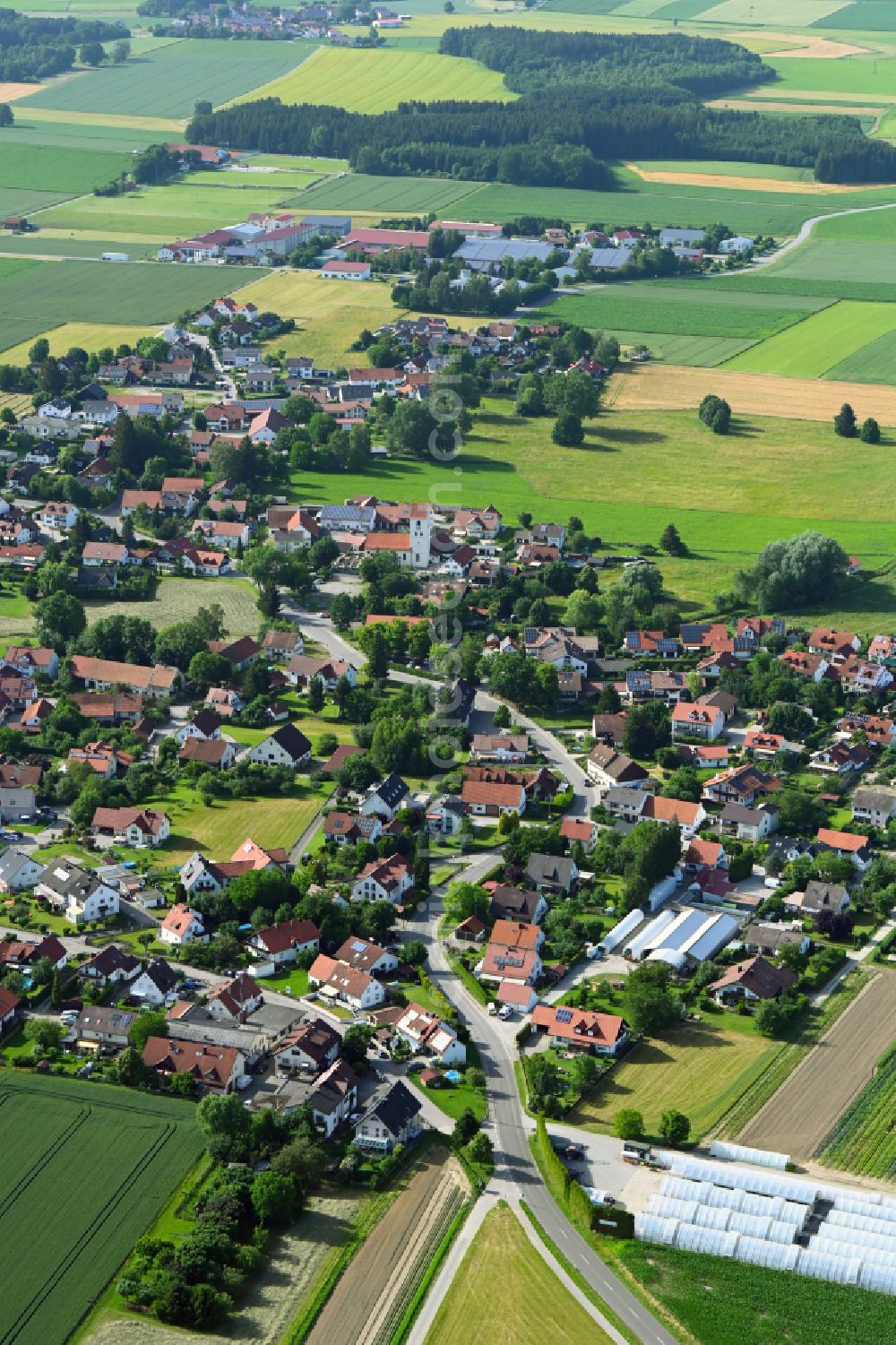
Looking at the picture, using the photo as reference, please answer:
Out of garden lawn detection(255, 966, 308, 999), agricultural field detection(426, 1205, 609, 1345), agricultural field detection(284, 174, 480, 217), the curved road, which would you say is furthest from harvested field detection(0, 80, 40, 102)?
agricultural field detection(426, 1205, 609, 1345)

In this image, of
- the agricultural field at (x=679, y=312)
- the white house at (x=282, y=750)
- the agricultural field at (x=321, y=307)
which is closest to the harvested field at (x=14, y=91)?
the agricultural field at (x=321, y=307)

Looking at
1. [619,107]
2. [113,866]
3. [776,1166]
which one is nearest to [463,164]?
[619,107]

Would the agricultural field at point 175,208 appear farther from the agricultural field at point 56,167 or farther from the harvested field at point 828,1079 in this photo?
the harvested field at point 828,1079

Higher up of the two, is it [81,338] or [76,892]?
[81,338]

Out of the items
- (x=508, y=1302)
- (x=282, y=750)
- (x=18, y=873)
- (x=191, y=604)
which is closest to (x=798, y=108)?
(x=191, y=604)

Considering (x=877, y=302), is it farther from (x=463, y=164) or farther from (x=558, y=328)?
(x=463, y=164)

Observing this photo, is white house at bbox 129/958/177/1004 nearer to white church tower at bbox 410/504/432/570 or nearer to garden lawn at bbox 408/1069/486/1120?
garden lawn at bbox 408/1069/486/1120

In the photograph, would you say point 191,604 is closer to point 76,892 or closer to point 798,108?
point 76,892
